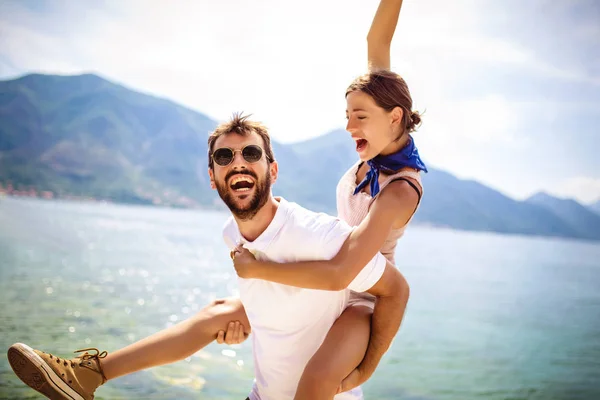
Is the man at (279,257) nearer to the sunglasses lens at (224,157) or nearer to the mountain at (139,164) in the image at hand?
the sunglasses lens at (224,157)

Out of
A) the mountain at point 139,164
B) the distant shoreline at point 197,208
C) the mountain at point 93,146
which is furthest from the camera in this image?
the mountain at point 139,164

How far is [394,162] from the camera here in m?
2.97

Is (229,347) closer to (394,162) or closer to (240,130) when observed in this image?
(394,162)

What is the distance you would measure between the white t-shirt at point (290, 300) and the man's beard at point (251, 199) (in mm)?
105

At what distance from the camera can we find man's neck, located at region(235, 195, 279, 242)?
2.65 metres

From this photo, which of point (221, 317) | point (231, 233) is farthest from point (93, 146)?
point (231, 233)

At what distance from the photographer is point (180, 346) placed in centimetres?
310

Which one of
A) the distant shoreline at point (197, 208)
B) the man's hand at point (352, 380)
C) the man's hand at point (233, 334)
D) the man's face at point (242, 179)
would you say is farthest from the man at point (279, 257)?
the distant shoreline at point (197, 208)

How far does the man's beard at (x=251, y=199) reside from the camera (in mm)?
2594

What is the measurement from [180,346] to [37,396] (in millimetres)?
4696

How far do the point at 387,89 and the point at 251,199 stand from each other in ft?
3.47

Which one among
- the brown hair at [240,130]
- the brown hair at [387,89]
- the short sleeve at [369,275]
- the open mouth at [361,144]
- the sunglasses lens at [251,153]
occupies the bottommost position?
the short sleeve at [369,275]

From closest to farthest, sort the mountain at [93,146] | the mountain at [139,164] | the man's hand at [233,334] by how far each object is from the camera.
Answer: the man's hand at [233,334]
the mountain at [93,146]
the mountain at [139,164]

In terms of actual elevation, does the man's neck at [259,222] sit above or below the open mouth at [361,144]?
below
